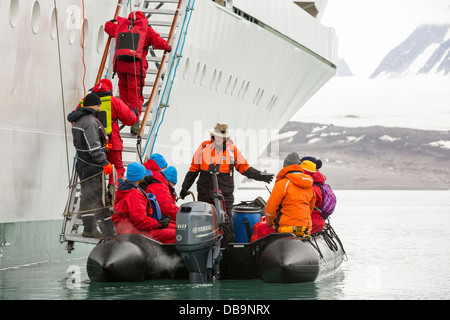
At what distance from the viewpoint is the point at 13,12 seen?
1113cm

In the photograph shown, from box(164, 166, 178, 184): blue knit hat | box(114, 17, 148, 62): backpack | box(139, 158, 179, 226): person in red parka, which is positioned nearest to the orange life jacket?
box(164, 166, 178, 184): blue knit hat

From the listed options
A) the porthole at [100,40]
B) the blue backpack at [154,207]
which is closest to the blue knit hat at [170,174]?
the blue backpack at [154,207]

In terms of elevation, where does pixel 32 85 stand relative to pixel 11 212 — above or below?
above

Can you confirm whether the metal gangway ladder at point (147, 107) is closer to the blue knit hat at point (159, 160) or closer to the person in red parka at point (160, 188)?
the blue knit hat at point (159, 160)

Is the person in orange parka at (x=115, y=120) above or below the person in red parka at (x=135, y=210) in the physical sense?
above

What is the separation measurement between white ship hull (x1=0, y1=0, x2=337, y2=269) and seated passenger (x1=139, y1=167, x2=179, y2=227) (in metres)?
1.10

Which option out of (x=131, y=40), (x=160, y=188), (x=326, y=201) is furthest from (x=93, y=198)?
(x=326, y=201)

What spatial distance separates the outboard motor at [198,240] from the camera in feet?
32.4

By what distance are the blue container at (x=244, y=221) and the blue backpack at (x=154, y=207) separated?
1.50m

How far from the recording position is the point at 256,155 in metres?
24.2
